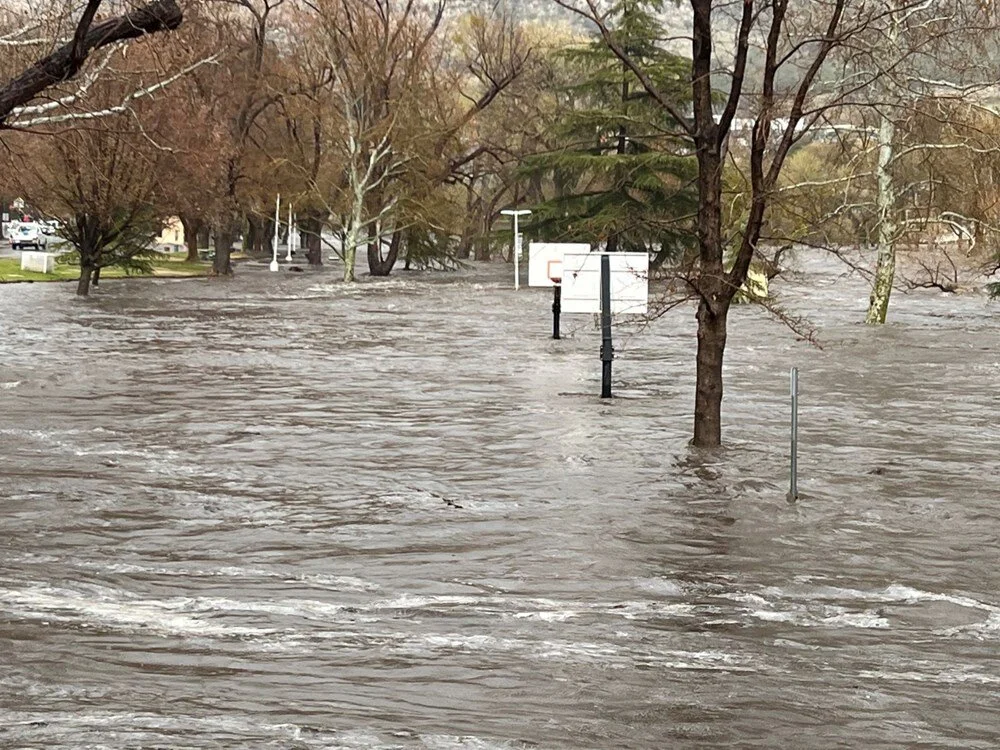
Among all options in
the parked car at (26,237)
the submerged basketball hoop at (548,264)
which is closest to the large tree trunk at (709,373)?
the submerged basketball hoop at (548,264)

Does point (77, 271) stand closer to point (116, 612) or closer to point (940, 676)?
point (116, 612)

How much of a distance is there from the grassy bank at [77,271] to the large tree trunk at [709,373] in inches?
1756

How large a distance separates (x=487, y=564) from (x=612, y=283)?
11.6 m

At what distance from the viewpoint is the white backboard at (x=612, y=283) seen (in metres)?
22.7

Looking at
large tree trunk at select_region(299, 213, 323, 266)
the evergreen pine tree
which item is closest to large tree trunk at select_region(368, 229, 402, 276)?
large tree trunk at select_region(299, 213, 323, 266)

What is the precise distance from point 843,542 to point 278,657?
18.1 ft

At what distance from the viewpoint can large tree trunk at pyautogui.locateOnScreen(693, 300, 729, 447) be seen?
16.5 metres

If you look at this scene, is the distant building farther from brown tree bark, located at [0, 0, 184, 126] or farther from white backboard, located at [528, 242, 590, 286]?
brown tree bark, located at [0, 0, 184, 126]

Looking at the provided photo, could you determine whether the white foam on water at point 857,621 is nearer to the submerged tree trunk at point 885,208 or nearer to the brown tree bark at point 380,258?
the submerged tree trunk at point 885,208

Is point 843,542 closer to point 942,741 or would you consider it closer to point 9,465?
point 942,741

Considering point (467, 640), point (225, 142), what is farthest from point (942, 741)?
point (225, 142)

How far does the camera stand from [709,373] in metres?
16.9

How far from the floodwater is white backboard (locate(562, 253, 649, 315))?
1.36m

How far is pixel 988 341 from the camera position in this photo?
122 feet
